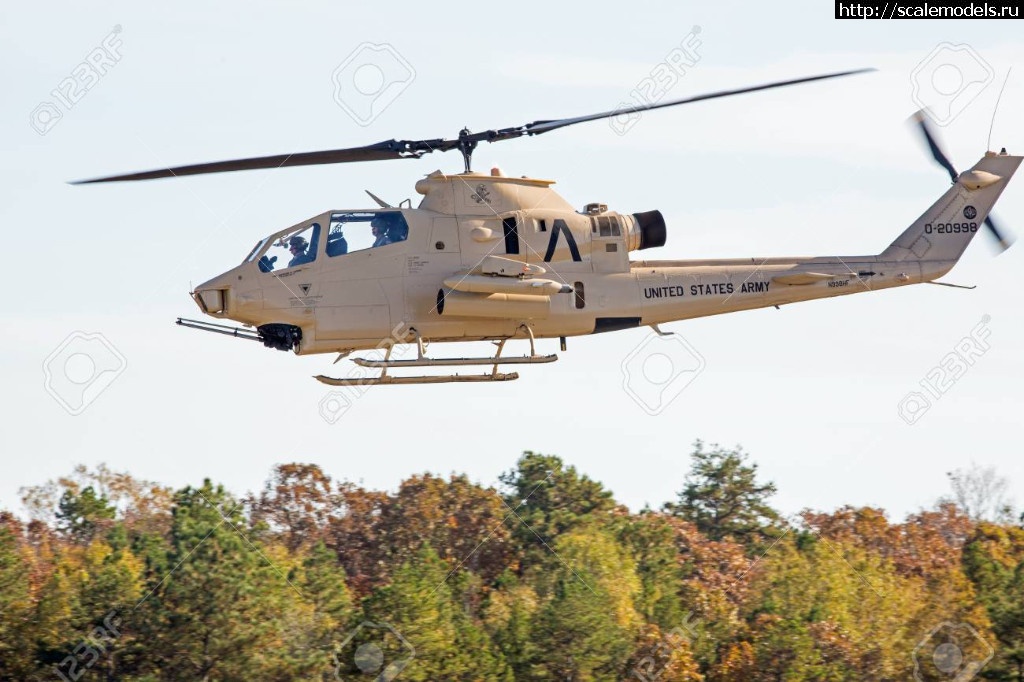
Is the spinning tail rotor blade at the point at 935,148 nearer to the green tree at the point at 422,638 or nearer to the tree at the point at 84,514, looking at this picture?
the green tree at the point at 422,638

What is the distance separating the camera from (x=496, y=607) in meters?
38.9

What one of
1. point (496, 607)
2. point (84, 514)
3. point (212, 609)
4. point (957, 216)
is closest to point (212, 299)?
point (957, 216)

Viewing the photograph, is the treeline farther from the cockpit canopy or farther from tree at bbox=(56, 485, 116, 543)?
the cockpit canopy

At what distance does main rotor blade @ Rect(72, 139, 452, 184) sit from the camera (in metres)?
19.4

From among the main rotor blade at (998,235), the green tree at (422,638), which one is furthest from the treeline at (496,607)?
the main rotor blade at (998,235)

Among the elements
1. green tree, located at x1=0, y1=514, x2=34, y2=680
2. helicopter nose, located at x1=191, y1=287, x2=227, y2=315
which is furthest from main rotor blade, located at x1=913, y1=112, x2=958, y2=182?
green tree, located at x1=0, y1=514, x2=34, y2=680

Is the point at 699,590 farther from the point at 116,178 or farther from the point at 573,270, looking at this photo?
the point at 116,178

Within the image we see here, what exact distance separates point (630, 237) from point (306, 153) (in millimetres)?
4798

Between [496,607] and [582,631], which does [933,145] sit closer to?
[582,631]

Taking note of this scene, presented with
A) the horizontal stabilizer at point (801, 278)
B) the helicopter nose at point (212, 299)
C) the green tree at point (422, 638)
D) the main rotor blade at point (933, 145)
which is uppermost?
the main rotor blade at point (933, 145)

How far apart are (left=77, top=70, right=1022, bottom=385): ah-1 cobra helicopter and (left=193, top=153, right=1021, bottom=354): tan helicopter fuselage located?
19 millimetres

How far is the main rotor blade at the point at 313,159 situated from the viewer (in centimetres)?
1938

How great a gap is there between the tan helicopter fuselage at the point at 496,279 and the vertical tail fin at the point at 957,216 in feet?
4.97

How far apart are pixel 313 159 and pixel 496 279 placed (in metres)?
3.01
